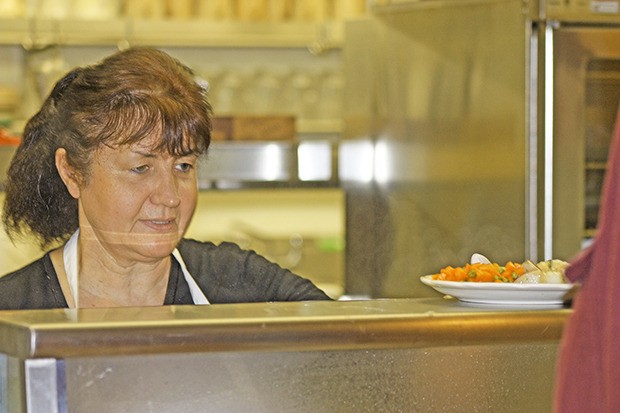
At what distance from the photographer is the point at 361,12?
13.4 ft

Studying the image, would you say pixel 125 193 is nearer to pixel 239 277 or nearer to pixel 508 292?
pixel 239 277

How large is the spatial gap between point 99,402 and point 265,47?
306 centimetres

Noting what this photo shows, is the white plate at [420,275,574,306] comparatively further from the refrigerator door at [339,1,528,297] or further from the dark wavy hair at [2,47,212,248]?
the refrigerator door at [339,1,528,297]

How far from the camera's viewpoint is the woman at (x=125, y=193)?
1881 millimetres

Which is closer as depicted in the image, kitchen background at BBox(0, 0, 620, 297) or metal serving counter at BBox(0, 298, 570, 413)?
metal serving counter at BBox(0, 298, 570, 413)

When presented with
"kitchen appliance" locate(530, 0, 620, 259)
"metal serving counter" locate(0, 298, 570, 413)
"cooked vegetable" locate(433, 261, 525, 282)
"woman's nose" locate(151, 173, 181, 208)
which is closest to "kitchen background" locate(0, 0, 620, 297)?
"kitchen appliance" locate(530, 0, 620, 259)

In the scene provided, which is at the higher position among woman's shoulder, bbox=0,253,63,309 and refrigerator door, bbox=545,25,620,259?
refrigerator door, bbox=545,25,620,259

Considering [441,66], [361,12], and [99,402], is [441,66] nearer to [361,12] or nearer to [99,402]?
[361,12]

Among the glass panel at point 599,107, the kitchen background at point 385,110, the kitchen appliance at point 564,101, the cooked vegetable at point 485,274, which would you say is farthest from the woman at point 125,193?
the glass panel at point 599,107

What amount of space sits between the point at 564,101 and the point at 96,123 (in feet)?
4.54

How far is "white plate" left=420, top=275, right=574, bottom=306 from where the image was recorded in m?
1.51

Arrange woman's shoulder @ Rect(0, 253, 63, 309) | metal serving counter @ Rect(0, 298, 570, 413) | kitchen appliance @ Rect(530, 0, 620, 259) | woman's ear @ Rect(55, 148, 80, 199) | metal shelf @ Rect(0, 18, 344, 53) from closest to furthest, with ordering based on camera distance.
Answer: metal serving counter @ Rect(0, 298, 570, 413) → woman's shoulder @ Rect(0, 253, 63, 309) → woman's ear @ Rect(55, 148, 80, 199) → kitchen appliance @ Rect(530, 0, 620, 259) → metal shelf @ Rect(0, 18, 344, 53)

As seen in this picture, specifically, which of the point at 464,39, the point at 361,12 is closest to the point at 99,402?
the point at 464,39

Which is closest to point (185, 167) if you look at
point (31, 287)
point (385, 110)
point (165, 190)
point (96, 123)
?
point (165, 190)
